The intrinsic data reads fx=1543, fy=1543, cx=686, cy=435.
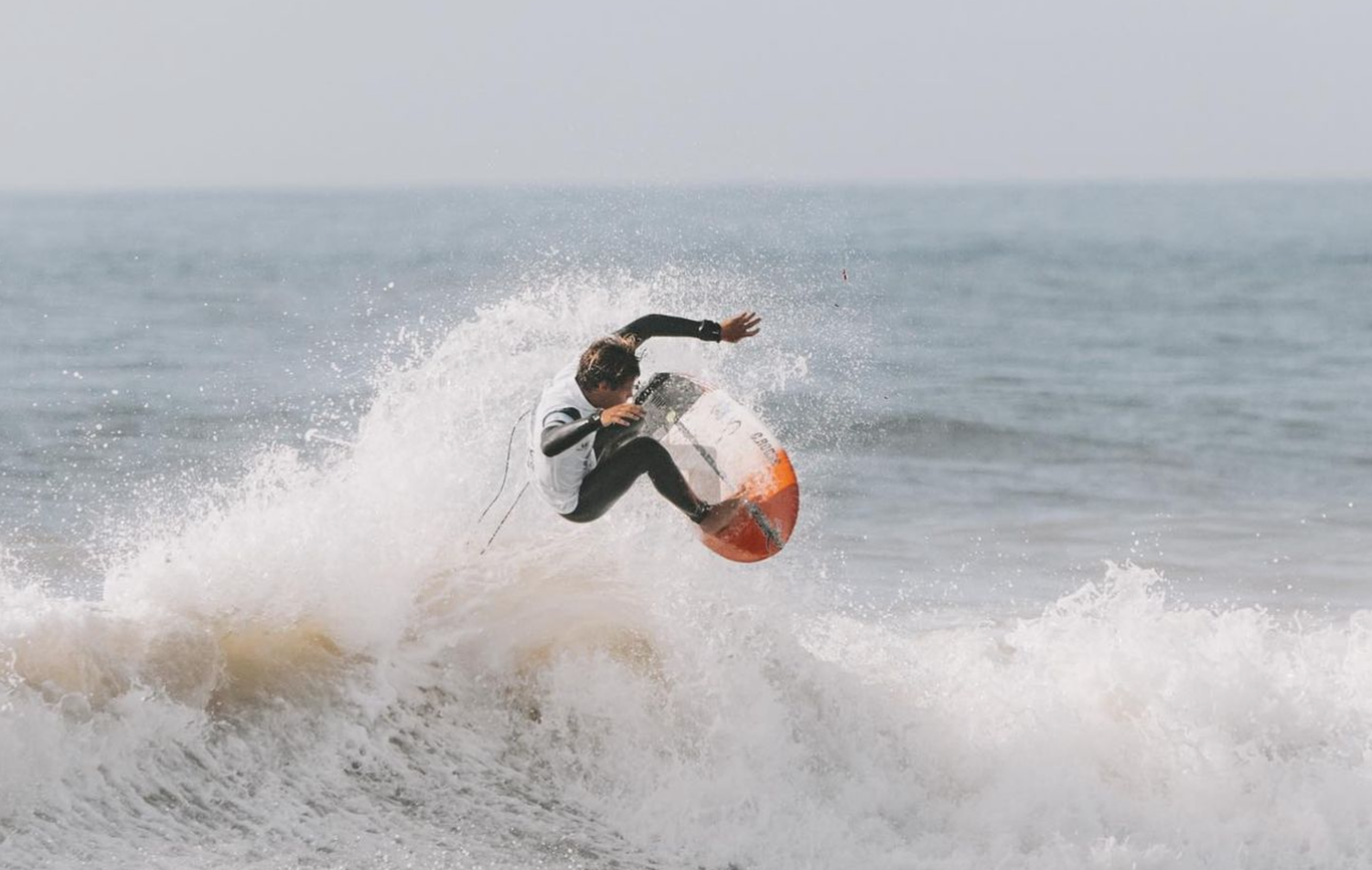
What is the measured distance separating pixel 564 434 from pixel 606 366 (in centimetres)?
44

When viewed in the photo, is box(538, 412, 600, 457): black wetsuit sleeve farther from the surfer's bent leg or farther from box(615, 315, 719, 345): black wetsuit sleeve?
box(615, 315, 719, 345): black wetsuit sleeve

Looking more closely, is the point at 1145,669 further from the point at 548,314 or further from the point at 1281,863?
the point at 548,314

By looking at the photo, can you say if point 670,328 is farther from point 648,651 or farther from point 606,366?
point 648,651

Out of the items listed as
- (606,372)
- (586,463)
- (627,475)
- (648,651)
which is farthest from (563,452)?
(648,651)

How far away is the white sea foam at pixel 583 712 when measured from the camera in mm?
7719

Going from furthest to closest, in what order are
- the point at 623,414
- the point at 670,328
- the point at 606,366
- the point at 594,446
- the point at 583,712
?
1. the point at 583,712
2. the point at 670,328
3. the point at 594,446
4. the point at 606,366
5. the point at 623,414

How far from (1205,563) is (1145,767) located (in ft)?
15.5

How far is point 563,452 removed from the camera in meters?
7.96

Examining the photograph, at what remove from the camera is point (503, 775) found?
838 cm

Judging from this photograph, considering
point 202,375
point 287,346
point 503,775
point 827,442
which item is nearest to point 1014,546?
point 827,442

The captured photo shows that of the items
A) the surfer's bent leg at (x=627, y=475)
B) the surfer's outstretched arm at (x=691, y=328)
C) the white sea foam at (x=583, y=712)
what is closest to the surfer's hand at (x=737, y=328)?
the surfer's outstretched arm at (x=691, y=328)


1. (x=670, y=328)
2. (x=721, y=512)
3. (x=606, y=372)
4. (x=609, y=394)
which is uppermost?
(x=670, y=328)

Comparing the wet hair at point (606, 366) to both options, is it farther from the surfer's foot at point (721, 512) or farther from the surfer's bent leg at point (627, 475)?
the surfer's foot at point (721, 512)

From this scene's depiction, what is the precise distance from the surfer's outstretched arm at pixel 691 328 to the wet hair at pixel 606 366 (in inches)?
16.7
